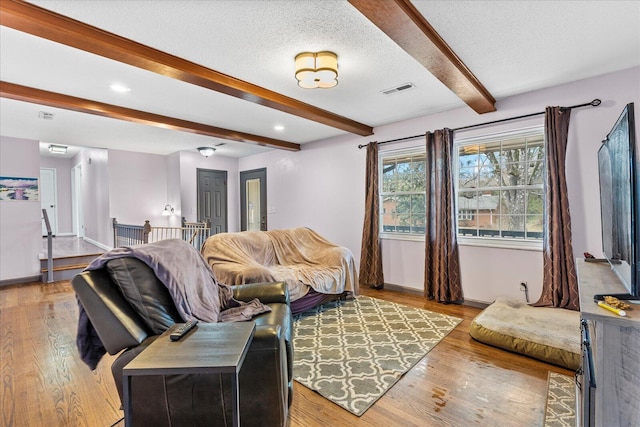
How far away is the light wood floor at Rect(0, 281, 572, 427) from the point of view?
179cm

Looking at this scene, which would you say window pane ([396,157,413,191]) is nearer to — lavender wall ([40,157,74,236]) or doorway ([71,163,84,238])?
doorway ([71,163,84,238])

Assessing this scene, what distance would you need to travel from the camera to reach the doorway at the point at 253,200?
6578 mm

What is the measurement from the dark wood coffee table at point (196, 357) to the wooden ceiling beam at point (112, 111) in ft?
10.5

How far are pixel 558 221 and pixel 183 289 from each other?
3.40 metres

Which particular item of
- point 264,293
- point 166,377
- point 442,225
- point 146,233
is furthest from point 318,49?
point 146,233

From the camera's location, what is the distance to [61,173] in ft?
28.0

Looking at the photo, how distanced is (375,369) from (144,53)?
288 cm

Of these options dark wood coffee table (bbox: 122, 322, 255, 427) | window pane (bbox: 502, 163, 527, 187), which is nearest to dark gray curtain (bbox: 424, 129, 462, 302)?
window pane (bbox: 502, 163, 527, 187)

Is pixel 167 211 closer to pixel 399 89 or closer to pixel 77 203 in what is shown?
pixel 77 203

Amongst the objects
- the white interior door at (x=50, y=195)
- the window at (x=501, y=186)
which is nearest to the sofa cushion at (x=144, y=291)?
the window at (x=501, y=186)

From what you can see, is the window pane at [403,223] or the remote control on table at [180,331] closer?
the remote control on table at [180,331]

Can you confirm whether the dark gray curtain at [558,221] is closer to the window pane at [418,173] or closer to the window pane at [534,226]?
the window pane at [534,226]

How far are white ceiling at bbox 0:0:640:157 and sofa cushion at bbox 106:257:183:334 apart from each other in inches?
60.0

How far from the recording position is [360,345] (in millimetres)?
2711
